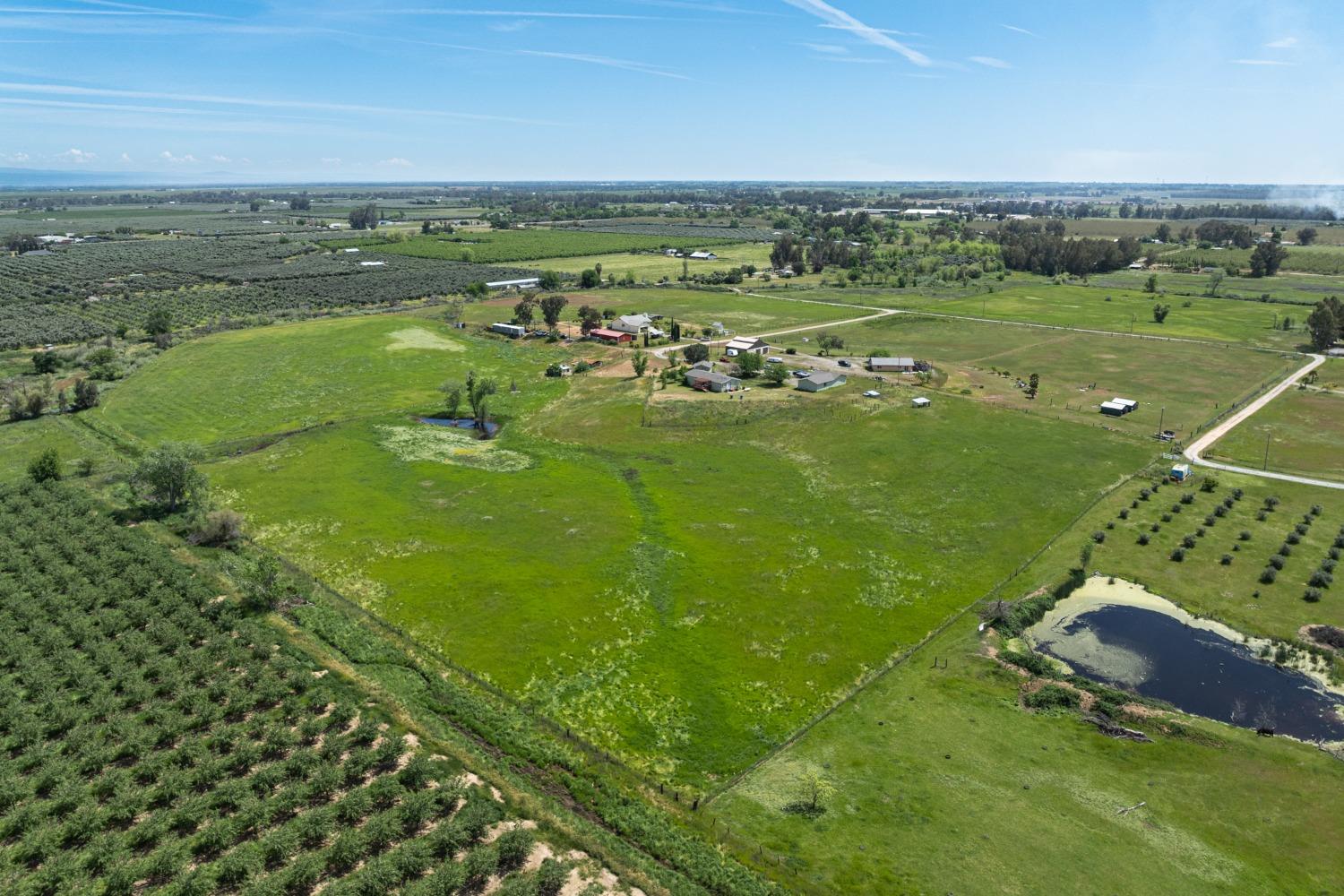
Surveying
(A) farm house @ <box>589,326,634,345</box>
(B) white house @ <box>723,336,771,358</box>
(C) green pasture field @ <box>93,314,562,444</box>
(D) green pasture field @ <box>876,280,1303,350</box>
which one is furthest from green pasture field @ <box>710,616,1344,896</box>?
(D) green pasture field @ <box>876,280,1303,350</box>

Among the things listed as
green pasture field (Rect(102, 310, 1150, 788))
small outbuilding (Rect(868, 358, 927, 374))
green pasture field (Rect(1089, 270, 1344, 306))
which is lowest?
green pasture field (Rect(102, 310, 1150, 788))

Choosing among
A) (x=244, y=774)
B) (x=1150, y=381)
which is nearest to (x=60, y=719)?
(x=244, y=774)

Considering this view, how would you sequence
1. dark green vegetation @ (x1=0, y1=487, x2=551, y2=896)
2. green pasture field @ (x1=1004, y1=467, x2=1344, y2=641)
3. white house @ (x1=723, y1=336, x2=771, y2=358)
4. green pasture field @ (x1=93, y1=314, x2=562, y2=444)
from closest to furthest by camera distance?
1. dark green vegetation @ (x1=0, y1=487, x2=551, y2=896)
2. green pasture field @ (x1=1004, y1=467, x2=1344, y2=641)
3. green pasture field @ (x1=93, y1=314, x2=562, y2=444)
4. white house @ (x1=723, y1=336, x2=771, y2=358)

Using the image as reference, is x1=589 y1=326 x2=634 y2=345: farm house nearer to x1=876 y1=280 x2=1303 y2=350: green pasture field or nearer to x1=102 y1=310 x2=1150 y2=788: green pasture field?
x1=102 y1=310 x2=1150 y2=788: green pasture field

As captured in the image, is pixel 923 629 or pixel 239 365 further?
pixel 239 365

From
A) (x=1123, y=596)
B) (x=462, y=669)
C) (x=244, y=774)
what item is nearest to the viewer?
(x=244, y=774)


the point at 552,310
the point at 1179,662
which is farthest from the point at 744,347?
the point at 1179,662

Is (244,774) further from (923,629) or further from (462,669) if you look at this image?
(923,629)
